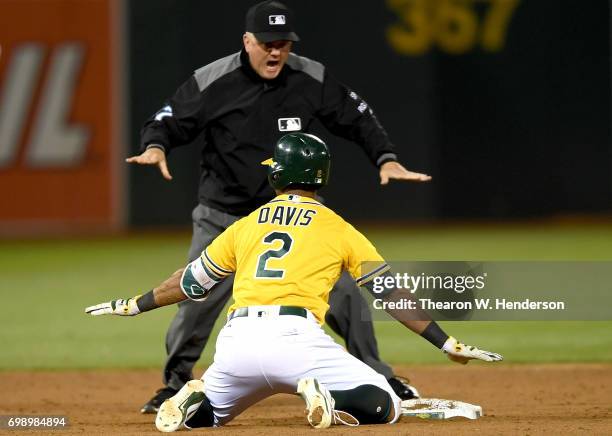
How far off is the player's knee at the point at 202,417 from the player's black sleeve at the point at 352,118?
5.93 ft

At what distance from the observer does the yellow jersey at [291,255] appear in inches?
207

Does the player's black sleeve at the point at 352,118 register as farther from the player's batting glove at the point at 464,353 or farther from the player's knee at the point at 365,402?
the player's knee at the point at 365,402

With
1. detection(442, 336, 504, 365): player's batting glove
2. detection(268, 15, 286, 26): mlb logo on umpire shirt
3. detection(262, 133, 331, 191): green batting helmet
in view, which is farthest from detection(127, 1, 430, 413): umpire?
detection(442, 336, 504, 365): player's batting glove

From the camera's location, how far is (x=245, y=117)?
257 inches

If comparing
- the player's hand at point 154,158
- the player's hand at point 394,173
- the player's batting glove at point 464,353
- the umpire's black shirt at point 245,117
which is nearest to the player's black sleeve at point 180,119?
the umpire's black shirt at point 245,117

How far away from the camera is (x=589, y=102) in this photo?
60.0ft

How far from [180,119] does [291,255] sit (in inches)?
61.1

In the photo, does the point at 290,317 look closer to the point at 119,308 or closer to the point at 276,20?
the point at 119,308

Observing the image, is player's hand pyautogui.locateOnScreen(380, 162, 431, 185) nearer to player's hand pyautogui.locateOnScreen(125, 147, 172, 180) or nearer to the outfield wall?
player's hand pyautogui.locateOnScreen(125, 147, 172, 180)

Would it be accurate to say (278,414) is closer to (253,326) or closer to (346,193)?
(253,326)

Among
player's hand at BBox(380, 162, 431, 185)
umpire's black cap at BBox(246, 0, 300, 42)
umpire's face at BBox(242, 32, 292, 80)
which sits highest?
umpire's black cap at BBox(246, 0, 300, 42)

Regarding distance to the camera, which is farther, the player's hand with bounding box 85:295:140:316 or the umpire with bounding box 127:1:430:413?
the umpire with bounding box 127:1:430:413

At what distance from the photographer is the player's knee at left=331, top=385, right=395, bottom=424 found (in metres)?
5.27

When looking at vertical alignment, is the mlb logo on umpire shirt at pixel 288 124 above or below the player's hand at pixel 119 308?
above
